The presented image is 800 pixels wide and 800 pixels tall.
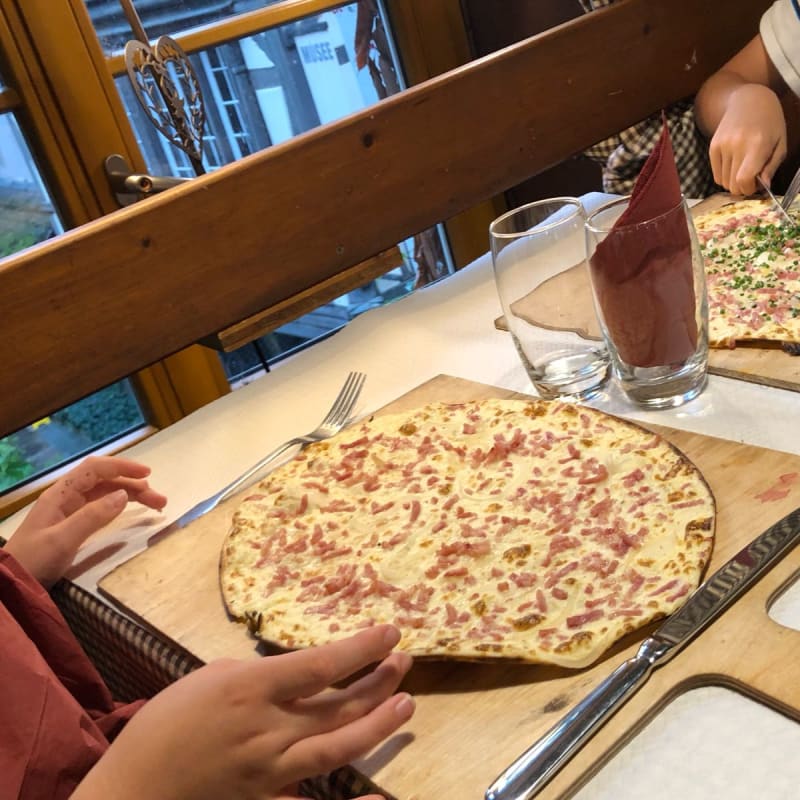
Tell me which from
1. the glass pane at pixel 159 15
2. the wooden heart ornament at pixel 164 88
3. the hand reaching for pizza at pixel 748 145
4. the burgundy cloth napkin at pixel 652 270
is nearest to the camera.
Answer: the burgundy cloth napkin at pixel 652 270

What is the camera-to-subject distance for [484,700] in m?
0.70

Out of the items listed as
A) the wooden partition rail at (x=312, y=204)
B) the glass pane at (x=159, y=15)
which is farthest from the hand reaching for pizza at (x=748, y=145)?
the glass pane at (x=159, y=15)

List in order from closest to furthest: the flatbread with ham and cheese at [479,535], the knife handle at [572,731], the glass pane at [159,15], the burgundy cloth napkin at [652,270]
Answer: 1. the knife handle at [572,731]
2. the flatbread with ham and cheese at [479,535]
3. the burgundy cloth napkin at [652,270]
4. the glass pane at [159,15]

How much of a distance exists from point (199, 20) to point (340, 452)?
5.67ft

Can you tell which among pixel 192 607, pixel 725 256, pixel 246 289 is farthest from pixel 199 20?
pixel 192 607

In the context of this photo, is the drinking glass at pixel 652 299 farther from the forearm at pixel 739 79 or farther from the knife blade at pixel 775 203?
the forearm at pixel 739 79

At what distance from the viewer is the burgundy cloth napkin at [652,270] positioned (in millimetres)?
936

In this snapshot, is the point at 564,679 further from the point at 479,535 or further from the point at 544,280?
the point at 544,280

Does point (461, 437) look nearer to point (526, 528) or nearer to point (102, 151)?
point (526, 528)

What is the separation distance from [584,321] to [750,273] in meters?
0.26

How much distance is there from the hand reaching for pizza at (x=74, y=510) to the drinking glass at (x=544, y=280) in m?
0.47

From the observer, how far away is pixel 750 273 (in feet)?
3.96

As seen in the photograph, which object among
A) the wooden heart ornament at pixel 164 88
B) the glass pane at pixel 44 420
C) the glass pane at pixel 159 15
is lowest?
the glass pane at pixel 44 420

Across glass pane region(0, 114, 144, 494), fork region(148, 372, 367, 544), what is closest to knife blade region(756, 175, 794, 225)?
fork region(148, 372, 367, 544)
